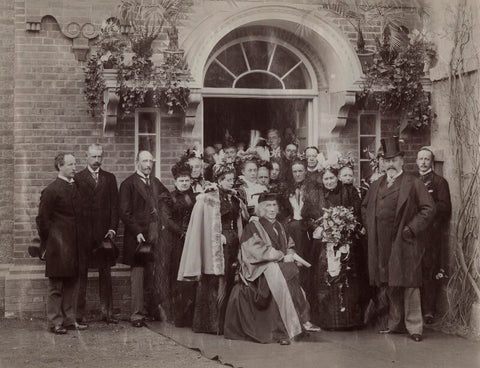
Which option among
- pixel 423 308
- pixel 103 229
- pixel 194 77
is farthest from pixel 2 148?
pixel 423 308

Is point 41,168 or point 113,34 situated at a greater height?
point 113,34

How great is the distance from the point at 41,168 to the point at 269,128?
2978mm

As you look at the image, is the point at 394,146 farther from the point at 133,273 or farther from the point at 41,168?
the point at 41,168

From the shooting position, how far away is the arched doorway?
11.5 meters

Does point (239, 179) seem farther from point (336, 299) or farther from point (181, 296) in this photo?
point (336, 299)

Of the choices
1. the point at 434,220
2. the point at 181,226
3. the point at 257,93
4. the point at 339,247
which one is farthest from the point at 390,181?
the point at 257,93

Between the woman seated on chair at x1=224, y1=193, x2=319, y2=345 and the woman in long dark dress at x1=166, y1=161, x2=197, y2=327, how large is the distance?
2.78 feet

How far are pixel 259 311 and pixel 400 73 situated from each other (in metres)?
3.67

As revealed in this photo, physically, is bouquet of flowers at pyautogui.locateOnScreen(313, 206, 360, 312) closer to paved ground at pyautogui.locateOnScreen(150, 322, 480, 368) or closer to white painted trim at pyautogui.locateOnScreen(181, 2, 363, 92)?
paved ground at pyautogui.locateOnScreen(150, 322, 480, 368)

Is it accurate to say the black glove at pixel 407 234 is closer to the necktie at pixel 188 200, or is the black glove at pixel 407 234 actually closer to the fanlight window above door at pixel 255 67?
the necktie at pixel 188 200

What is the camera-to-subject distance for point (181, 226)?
401 inches

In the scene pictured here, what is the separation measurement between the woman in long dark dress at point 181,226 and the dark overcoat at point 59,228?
1127mm

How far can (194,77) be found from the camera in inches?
422

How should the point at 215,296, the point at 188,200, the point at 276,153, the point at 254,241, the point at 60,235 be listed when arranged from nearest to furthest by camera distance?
the point at 254,241
the point at 60,235
the point at 215,296
the point at 188,200
the point at 276,153
